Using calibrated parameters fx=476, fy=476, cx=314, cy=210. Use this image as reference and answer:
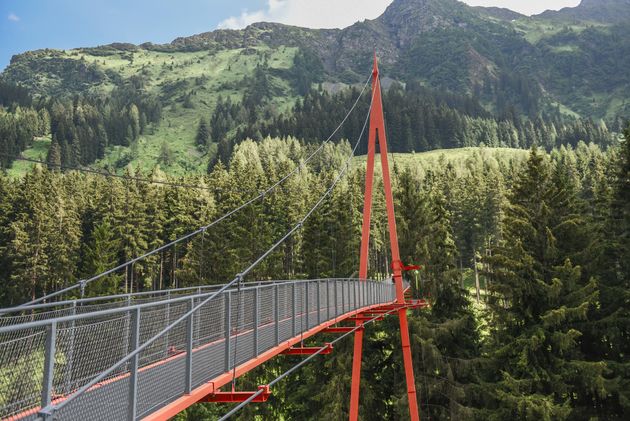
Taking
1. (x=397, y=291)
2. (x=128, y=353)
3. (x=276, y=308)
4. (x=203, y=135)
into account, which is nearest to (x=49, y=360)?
(x=128, y=353)

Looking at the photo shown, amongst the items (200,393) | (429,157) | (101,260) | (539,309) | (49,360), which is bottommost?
(539,309)

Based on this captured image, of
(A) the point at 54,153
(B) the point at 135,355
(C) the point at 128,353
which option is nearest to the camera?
(B) the point at 135,355

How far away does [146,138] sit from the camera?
171m

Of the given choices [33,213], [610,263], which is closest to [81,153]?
[33,213]

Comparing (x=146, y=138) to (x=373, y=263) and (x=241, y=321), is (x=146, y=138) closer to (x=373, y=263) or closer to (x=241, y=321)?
(x=373, y=263)

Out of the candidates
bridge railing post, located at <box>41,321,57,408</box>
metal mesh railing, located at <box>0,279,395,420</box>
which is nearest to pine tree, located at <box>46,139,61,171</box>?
metal mesh railing, located at <box>0,279,395,420</box>

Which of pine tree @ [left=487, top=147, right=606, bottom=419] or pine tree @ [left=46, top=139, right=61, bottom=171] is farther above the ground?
pine tree @ [left=46, top=139, right=61, bottom=171]

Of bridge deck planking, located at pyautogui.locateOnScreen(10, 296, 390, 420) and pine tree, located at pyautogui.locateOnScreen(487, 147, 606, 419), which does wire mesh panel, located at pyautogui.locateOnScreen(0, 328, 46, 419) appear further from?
pine tree, located at pyautogui.locateOnScreen(487, 147, 606, 419)

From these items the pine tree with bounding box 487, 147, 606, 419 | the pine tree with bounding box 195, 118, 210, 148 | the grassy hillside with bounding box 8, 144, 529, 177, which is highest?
the pine tree with bounding box 195, 118, 210, 148

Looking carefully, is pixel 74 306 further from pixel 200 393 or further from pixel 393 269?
pixel 393 269

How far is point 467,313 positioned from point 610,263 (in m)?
7.53

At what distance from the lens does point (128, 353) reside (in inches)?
209

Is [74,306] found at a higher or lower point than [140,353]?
higher

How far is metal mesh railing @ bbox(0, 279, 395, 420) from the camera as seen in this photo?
4.20 m
